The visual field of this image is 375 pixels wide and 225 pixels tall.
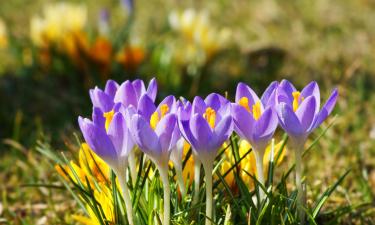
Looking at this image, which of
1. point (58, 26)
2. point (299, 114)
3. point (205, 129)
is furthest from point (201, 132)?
point (58, 26)

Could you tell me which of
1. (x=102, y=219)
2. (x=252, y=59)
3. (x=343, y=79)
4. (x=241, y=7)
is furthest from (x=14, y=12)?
(x=102, y=219)

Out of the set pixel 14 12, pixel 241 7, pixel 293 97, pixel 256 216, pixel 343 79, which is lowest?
pixel 256 216

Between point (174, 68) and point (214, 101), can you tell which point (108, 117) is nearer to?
point (214, 101)

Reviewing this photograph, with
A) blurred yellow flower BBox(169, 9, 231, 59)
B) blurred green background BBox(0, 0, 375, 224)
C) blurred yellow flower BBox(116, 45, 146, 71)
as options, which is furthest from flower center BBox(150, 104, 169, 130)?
blurred yellow flower BBox(169, 9, 231, 59)

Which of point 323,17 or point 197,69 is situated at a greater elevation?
point 323,17

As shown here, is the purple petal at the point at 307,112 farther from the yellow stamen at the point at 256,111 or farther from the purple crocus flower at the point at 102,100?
the purple crocus flower at the point at 102,100

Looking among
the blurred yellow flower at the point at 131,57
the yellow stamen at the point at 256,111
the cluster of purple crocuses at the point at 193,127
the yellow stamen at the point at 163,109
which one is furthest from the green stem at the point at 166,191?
the blurred yellow flower at the point at 131,57

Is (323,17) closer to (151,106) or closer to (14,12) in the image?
(14,12)
